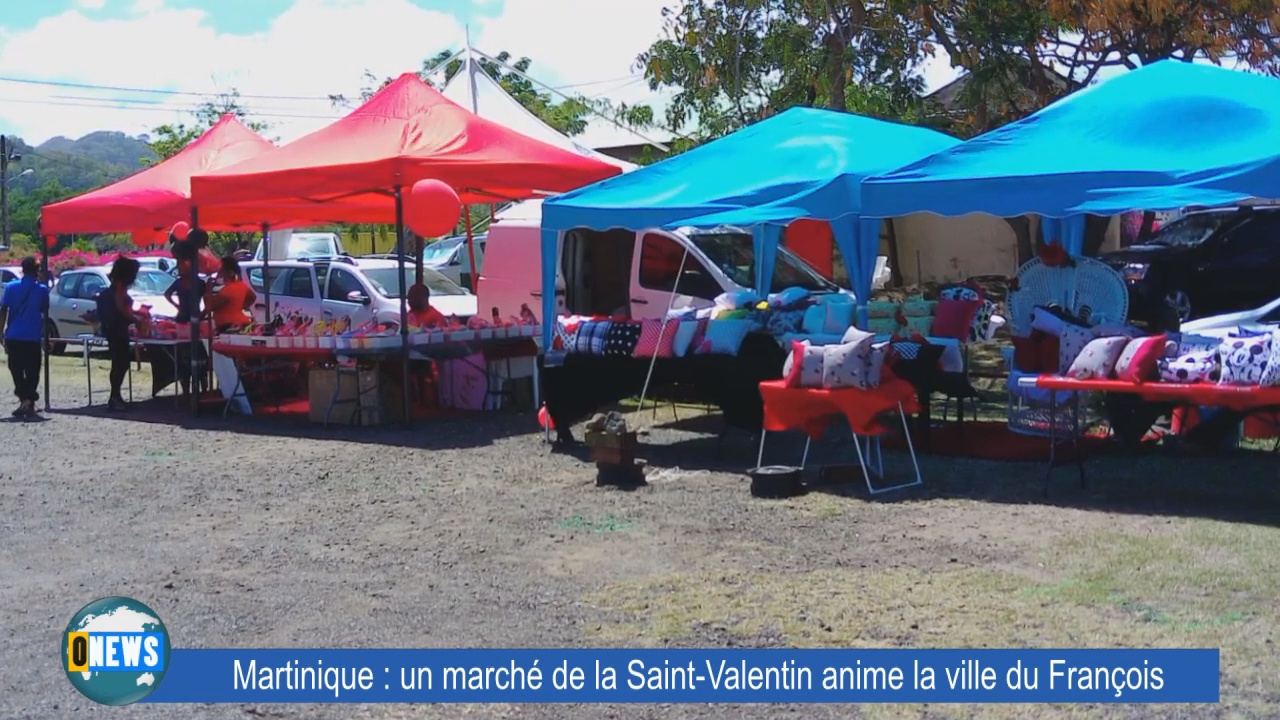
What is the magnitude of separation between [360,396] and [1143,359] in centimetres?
706

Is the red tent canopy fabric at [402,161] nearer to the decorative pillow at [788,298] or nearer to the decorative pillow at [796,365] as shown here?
the decorative pillow at [788,298]

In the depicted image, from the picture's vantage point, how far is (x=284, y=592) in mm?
6457

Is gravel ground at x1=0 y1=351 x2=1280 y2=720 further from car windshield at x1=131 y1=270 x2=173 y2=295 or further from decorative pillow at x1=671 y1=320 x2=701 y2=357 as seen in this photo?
car windshield at x1=131 y1=270 x2=173 y2=295

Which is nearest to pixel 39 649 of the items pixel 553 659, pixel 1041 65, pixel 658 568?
pixel 553 659

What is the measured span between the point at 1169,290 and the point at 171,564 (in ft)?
41.0

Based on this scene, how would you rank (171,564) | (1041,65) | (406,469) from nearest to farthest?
(171,564) → (406,469) → (1041,65)

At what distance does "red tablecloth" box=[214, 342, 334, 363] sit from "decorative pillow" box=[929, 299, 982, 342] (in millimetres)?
5389

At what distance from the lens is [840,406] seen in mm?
8336

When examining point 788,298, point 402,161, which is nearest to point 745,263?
point 788,298

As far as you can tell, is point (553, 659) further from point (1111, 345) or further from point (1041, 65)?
point (1041, 65)

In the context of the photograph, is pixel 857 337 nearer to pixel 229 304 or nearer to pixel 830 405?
pixel 830 405

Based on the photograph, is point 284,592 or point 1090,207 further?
point 1090,207

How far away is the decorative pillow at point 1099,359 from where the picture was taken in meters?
8.12
